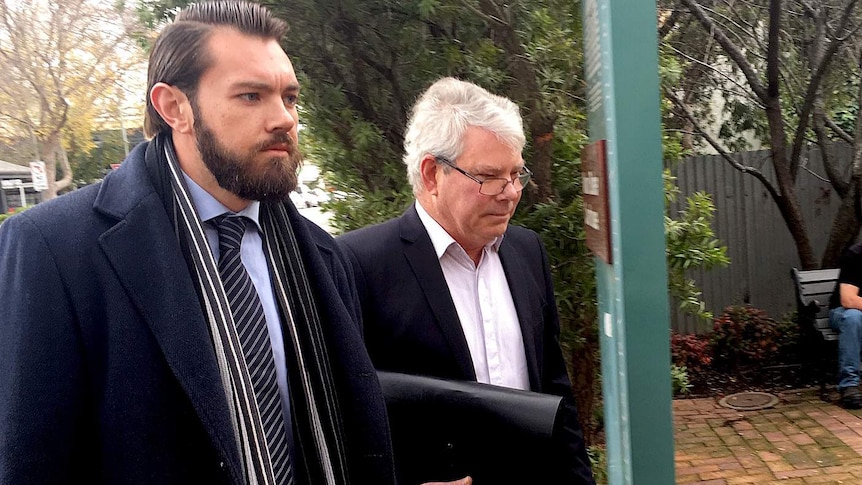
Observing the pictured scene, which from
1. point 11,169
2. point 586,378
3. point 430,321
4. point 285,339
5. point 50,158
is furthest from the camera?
point 11,169

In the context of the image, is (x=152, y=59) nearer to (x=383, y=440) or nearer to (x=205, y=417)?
(x=205, y=417)

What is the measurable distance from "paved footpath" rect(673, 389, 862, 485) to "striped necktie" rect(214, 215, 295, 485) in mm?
4264

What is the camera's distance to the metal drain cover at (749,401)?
A: 21.2 ft

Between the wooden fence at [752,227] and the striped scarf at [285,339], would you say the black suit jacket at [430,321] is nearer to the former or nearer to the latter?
the striped scarf at [285,339]

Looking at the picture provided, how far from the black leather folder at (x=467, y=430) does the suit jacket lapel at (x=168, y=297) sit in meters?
0.65

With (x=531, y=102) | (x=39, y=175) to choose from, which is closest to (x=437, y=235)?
(x=531, y=102)

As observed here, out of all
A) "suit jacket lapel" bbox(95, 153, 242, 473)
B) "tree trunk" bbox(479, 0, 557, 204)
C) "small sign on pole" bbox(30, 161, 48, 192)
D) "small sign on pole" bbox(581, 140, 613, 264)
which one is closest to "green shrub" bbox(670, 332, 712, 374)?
"tree trunk" bbox(479, 0, 557, 204)

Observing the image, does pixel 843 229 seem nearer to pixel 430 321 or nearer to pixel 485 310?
pixel 485 310

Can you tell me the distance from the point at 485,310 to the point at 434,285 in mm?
179

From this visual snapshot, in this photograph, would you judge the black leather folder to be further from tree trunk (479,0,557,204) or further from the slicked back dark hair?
tree trunk (479,0,557,204)

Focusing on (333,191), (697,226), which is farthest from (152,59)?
(697,226)

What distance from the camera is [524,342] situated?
6.92 ft

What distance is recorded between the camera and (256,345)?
150 centimetres

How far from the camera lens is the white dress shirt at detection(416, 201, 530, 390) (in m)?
2.05
